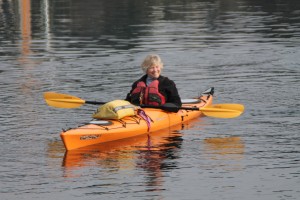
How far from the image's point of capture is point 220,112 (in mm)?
16875

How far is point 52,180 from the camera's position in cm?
1295

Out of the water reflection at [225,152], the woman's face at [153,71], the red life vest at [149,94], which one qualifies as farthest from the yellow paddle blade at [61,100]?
the water reflection at [225,152]

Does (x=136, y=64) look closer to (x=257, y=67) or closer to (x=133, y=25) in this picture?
(x=257, y=67)

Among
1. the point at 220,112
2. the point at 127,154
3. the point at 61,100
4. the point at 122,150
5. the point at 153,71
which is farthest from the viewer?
the point at 61,100

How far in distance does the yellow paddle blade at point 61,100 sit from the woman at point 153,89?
1123 millimetres

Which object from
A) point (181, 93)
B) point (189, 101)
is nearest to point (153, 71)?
point (189, 101)

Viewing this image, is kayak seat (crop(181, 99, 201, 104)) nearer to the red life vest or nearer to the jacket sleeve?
the jacket sleeve

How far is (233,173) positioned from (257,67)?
11.2 m

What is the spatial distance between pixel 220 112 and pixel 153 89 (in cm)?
115

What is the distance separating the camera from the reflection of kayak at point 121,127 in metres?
14.8

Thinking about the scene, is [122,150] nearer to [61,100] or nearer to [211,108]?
[211,108]

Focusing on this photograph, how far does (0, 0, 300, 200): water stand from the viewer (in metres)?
12.8

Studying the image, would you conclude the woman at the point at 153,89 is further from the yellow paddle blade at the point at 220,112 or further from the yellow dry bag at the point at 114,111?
the yellow dry bag at the point at 114,111

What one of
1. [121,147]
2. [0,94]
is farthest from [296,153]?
[0,94]
